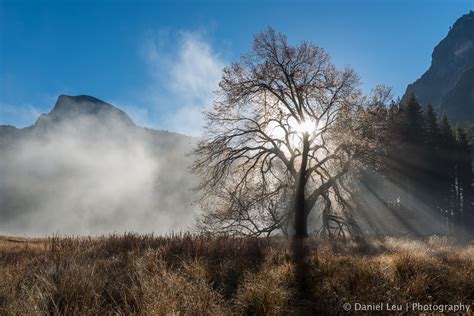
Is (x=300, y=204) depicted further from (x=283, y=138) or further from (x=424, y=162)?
(x=424, y=162)

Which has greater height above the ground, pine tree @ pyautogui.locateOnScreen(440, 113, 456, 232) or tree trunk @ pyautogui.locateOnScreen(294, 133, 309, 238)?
pine tree @ pyautogui.locateOnScreen(440, 113, 456, 232)

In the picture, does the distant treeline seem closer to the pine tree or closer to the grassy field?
the pine tree

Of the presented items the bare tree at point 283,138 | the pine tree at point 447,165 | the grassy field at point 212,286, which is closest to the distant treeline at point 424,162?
the pine tree at point 447,165

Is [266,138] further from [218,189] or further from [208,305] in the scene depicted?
[208,305]

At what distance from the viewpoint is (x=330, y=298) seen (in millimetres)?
4207

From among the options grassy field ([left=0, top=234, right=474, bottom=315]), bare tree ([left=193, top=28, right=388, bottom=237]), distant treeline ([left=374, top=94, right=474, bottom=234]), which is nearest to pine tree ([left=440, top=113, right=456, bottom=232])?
distant treeline ([left=374, top=94, right=474, bottom=234])

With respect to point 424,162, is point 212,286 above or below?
below

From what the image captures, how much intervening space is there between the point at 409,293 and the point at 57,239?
718 cm

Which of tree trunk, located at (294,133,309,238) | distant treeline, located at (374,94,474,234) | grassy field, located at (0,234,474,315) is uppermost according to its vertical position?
distant treeline, located at (374,94,474,234)

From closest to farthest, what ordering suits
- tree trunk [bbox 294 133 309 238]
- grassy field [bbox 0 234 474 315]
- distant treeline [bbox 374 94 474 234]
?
grassy field [bbox 0 234 474 315] → tree trunk [bbox 294 133 309 238] → distant treeline [bbox 374 94 474 234]

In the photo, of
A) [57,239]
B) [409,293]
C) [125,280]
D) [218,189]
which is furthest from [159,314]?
[218,189]

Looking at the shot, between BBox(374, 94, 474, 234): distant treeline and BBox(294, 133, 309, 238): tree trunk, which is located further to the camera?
BBox(374, 94, 474, 234): distant treeline

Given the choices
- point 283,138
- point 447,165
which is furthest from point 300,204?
point 447,165

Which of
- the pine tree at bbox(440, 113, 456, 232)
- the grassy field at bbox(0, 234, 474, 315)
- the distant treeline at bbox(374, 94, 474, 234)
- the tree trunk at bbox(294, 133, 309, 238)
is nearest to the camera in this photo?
the grassy field at bbox(0, 234, 474, 315)
